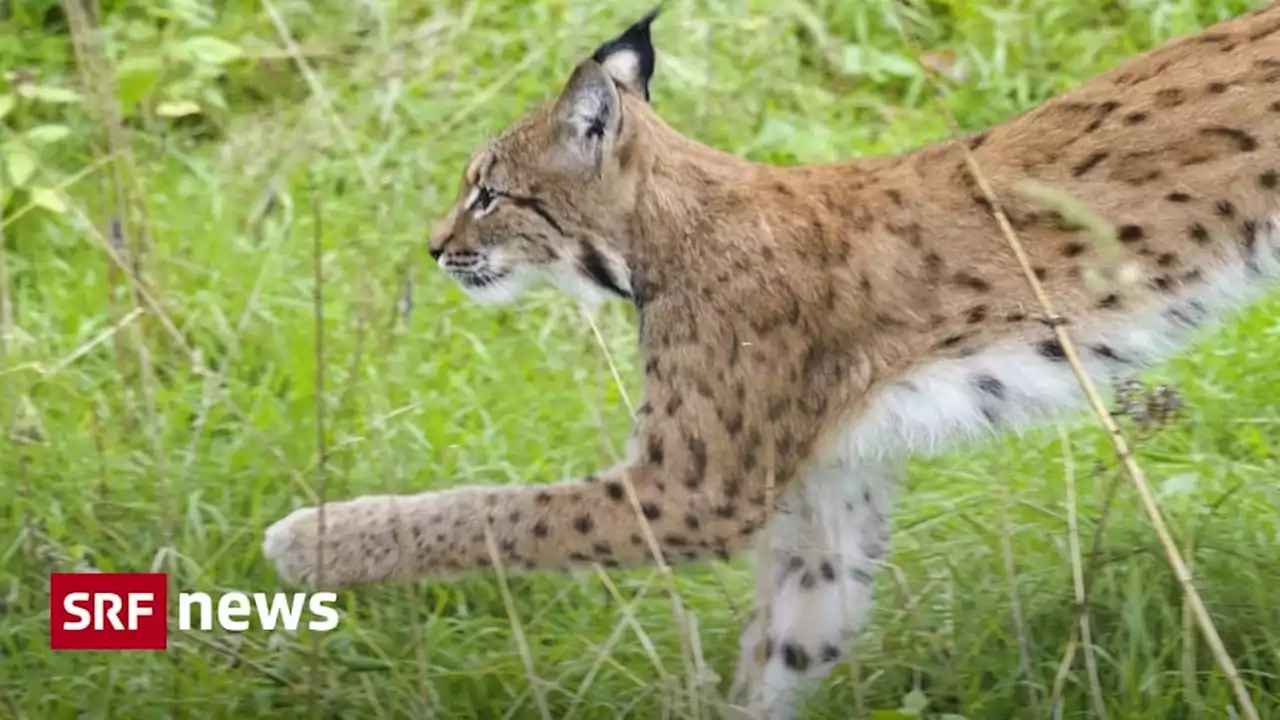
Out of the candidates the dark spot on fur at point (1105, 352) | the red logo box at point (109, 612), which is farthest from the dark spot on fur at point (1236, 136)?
the red logo box at point (109, 612)

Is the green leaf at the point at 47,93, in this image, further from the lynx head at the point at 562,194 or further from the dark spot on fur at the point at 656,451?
the dark spot on fur at the point at 656,451

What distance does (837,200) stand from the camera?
3.83 meters

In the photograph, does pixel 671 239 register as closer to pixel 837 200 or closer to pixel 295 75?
pixel 837 200

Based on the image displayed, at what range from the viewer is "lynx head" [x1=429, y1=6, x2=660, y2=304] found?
3.79m

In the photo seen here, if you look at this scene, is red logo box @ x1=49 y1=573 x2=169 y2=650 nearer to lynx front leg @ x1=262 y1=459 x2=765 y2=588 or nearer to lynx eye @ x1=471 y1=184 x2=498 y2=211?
lynx front leg @ x1=262 y1=459 x2=765 y2=588

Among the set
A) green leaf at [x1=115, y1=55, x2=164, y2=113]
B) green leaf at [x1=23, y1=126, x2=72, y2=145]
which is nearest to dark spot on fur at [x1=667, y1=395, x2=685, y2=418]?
green leaf at [x1=23, y1=126, x2=72, y2=145]

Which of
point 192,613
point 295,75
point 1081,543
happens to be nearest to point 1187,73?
point 1081,543

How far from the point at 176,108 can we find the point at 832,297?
2.76 meters

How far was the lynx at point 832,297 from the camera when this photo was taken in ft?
11.9

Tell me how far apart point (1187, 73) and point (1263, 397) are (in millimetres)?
1296

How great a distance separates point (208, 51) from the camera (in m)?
5.95

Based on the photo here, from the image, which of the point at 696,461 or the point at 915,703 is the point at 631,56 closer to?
the point at 696,461

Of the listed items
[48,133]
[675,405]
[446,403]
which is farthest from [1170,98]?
[48,133]

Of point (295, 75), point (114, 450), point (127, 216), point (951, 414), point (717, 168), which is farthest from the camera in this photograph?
point (295, 75)
